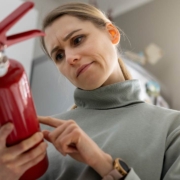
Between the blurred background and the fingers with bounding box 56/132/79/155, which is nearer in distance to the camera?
the fingers with bounding box 56/132/79/155

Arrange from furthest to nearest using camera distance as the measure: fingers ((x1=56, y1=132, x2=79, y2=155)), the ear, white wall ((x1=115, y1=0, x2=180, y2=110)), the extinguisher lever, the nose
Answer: white wall ((x1=115, y1=0, x2=180, y2=110)) < the ear < the nose < fingers ((x1=56, y1=132, x2=79, y2=155)) < the extinguisher lever

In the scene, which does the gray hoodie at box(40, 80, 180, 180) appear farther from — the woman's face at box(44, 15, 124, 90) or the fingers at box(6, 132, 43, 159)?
the fingers at box(6, 132, 43, 159)

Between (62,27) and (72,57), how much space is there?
0.33 feet

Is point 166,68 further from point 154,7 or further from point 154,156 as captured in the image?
point 154,156

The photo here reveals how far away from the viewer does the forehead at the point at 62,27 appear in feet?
2.33

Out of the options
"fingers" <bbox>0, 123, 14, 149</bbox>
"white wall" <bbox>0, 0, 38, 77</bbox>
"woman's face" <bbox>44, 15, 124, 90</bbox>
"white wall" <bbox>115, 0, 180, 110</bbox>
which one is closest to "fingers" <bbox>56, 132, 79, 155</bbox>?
"fingers" <bbox>0, 123, 14, 149</bbox>

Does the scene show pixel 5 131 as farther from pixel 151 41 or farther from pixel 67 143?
pixel 151 41

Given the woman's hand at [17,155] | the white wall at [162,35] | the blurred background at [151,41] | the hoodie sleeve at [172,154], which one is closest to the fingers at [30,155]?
the woman's hand at [17,155]

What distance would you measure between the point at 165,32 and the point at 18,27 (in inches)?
47.9

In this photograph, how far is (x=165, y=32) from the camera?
217 cm

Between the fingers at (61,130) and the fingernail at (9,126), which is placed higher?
the fingernail at (9,126)

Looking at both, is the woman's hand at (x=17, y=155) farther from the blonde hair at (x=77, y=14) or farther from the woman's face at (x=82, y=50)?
→ the blonde hair at (x=77, y=14)

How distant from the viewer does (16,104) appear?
1.34 feet

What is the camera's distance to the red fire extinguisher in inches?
14.8
